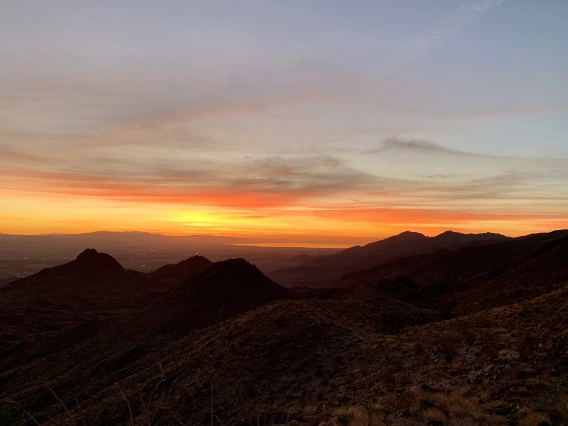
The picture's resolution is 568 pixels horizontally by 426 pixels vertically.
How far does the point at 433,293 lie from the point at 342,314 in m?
36.1

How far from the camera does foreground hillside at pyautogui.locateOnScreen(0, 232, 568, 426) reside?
1307 cm

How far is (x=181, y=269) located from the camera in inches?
4924

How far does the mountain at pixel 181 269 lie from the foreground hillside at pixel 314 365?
232 ft

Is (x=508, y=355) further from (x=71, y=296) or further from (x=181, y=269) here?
(x=181, y=269)

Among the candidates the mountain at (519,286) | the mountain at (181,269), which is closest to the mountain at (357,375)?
the mountain at (519,286)

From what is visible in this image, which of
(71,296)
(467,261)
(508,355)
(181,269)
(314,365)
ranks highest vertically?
(508,355)

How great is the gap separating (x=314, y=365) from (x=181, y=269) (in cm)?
11071

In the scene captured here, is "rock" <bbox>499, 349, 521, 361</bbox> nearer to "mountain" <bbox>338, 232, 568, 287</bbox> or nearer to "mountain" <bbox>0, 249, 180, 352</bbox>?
"mountain" <bbox>0, 249, 180, 352</bbox>

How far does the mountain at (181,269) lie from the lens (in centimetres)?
11694

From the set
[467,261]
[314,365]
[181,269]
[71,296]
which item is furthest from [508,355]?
[181,269]

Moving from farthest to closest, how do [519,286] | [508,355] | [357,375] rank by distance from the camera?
1. [519,286]
2. [357,375]
3. [508,355]

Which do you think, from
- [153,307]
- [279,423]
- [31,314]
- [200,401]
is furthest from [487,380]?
[31,314]

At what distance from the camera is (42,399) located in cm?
2775

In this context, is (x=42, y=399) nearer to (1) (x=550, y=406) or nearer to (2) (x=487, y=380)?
(2) (x=487, y=380)
